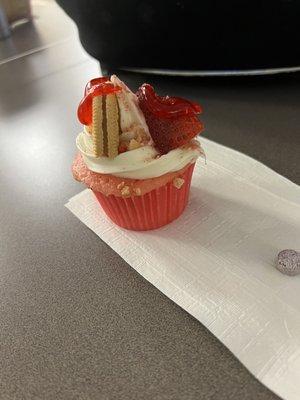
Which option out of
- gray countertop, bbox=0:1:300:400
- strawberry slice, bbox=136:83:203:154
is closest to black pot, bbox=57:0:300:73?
gray countertop, bbox=0:1:300:400

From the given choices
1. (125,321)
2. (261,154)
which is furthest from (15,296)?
(261,154)

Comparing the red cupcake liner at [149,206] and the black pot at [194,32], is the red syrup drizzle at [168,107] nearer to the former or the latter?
the red cupcake liner at [149,206]

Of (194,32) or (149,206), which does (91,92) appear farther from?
(194,32)

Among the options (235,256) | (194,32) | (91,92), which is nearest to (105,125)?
(91,92)

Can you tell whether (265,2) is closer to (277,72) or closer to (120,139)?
(277,72)

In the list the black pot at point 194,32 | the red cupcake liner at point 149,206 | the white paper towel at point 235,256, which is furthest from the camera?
the black pot at point 194,32

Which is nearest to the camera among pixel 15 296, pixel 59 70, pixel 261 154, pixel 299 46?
pixel 15 296

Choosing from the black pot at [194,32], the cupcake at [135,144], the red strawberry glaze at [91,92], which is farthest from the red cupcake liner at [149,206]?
the black pot at [194,32]
